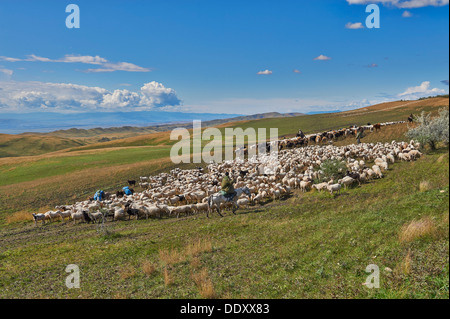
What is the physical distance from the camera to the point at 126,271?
979 cm

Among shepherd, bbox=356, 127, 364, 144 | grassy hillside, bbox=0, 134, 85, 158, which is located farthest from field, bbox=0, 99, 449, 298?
grassy hillside, bbox=0, 134, 85, 158

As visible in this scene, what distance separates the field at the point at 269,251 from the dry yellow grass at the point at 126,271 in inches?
1.7

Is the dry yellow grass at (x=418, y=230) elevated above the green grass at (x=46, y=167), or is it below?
above

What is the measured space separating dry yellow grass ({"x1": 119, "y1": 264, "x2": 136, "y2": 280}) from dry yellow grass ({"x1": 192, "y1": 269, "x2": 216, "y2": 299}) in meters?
2.55

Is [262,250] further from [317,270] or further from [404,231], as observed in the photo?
Result: [404,231]

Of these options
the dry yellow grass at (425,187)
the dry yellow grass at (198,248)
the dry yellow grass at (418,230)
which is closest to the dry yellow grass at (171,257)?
the dry yellow grass at (198,248)

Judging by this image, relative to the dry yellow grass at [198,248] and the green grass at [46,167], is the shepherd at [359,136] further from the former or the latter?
the green grass at [46,167]

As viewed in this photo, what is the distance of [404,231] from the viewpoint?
816cm

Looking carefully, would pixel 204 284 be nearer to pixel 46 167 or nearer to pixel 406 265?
pixel 406 265

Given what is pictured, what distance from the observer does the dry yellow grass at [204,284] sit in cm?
714

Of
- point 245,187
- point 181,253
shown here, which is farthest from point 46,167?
point 181,253

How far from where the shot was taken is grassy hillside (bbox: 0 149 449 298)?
22.6 feet
